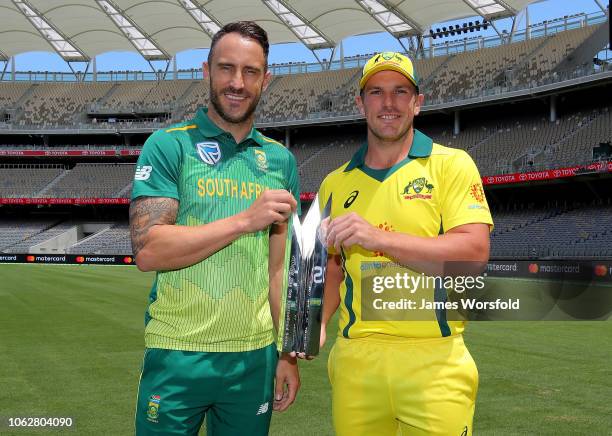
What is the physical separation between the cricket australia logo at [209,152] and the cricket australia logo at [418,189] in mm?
961

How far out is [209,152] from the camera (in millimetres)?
3203

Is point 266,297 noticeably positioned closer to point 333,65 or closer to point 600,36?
point 600,36

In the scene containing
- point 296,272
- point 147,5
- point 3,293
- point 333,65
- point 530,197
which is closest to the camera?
point 296,272

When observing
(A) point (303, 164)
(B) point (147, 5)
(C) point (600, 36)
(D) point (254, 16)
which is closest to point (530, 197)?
(C) point (600, 36)

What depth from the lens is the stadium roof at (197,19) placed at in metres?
46.2

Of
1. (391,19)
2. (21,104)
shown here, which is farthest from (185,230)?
(21,104)

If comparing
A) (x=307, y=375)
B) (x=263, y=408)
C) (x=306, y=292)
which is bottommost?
(x=307, y=375)

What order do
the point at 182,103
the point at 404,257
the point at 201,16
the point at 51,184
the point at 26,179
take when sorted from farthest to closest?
the point at 182,103 → the point at 26,179 → the point at 51,184 → the point at 201,16 → the point at 404,257

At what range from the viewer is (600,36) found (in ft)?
139

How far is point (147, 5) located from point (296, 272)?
48.6 m

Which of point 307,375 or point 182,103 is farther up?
point 182,103

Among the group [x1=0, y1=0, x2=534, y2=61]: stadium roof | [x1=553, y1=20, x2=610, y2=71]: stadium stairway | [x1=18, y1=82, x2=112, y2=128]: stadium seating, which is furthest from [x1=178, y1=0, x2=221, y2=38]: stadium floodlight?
[x1=553, y1=20, x2=610, y2=71]: stadium stairway

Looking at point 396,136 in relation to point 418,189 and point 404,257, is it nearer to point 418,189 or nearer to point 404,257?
point 418,189

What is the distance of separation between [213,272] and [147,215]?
45cm
